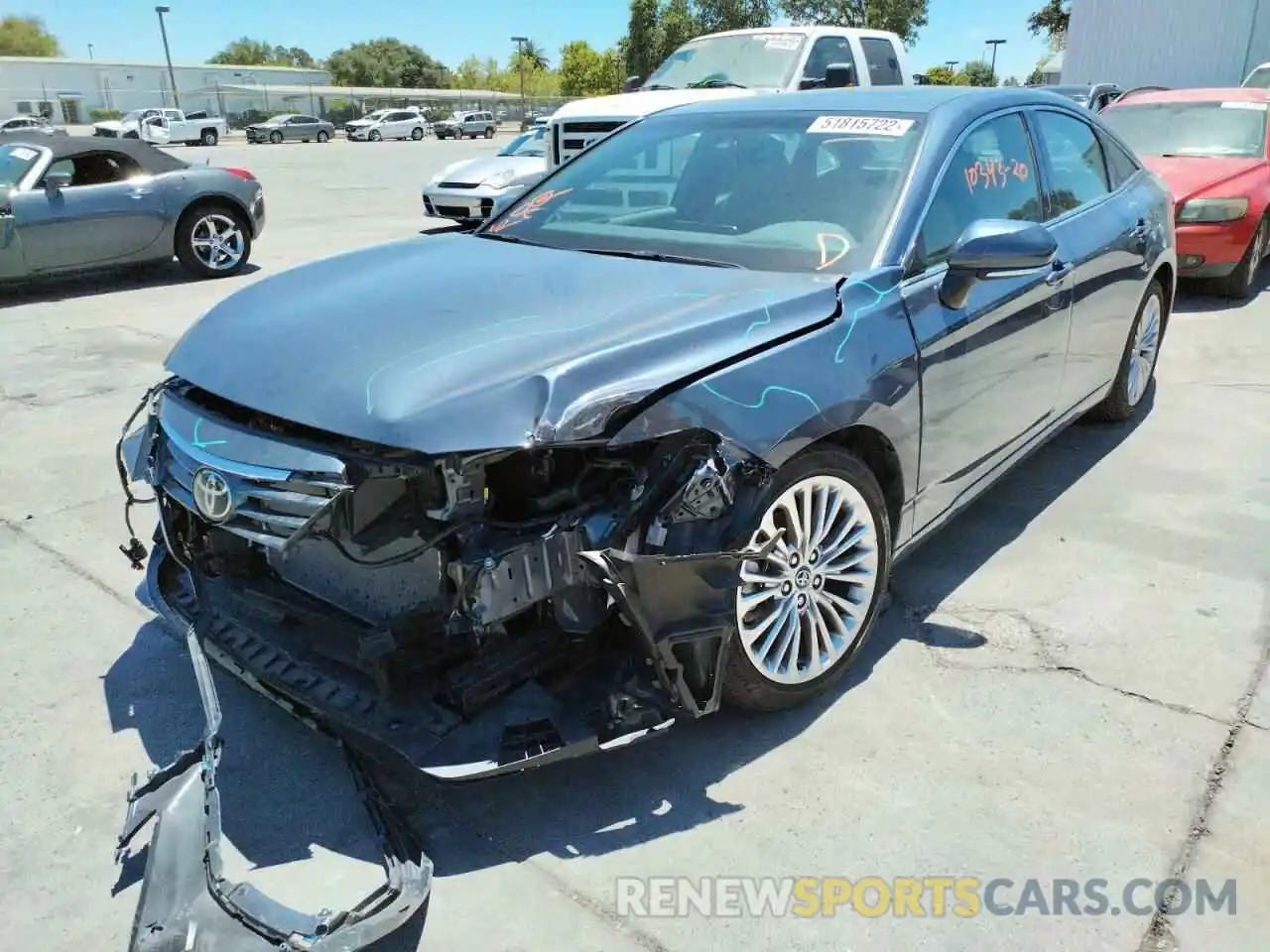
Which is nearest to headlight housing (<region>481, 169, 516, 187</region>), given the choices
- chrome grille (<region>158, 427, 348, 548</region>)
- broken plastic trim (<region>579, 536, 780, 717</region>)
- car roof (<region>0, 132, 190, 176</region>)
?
car roof (<region>0, 132, 190, 176</region>)

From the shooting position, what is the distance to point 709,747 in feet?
8.80

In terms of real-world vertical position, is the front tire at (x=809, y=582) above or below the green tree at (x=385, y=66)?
below

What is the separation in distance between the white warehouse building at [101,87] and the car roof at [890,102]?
239 feet

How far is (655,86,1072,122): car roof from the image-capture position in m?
3.38

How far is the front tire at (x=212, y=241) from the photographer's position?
949 centimetres

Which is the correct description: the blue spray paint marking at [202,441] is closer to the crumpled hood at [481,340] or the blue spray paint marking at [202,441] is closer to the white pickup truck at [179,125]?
the crumpled hood at [481,340]

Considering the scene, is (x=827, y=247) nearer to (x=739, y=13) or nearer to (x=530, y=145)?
(x=530, y=145)

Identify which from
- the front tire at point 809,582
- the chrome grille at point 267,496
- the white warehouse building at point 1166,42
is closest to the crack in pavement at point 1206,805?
the front tire at point 809,582

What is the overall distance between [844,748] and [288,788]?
1.51 metres

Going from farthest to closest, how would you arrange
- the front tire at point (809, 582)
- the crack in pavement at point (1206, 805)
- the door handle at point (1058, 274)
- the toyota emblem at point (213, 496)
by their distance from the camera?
the door handle at point (1058, 274), the front tire at point (809, 582), the toyota emblem at point (213, 496), the crack in pavement at point (1206, 805)

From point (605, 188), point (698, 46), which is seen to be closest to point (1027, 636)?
point (605, 188)

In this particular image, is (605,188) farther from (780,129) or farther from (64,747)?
(64,747)

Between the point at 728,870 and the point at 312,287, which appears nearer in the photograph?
the point at 728,870

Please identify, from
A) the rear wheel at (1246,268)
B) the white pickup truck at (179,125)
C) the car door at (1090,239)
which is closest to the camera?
the car door at (1090,239)
